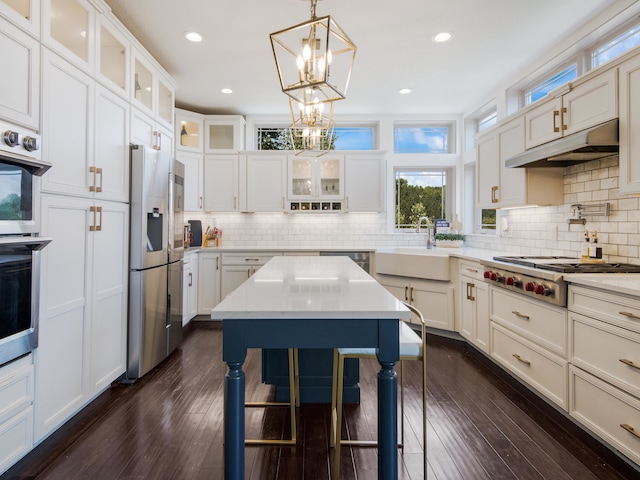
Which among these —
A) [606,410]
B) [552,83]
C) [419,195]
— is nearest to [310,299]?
[606,410]

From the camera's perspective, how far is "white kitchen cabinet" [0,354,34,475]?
157 centimetres

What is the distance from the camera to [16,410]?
1.65 m

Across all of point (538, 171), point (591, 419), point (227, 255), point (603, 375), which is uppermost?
point (538, 171)

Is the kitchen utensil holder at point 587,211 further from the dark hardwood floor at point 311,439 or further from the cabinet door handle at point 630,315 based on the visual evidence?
the dark hardwood floor at point 311,439

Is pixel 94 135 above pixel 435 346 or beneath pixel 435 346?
above

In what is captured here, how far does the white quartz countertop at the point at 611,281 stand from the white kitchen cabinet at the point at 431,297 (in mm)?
1676

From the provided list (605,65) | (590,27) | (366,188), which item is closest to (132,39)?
(366,188)

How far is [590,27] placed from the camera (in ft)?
8.72

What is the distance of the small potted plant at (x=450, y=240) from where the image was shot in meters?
4.46

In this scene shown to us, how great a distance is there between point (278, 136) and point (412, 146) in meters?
1.94

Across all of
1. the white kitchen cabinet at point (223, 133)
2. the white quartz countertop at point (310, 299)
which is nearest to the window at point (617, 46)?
the white quartz countertop at point (310, 299)

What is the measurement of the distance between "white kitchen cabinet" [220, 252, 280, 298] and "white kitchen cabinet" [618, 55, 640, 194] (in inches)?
135

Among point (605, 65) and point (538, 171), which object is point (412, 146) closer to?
point (538, 171)

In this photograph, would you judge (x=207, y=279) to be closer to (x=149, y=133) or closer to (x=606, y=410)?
(x=149, y=133)
